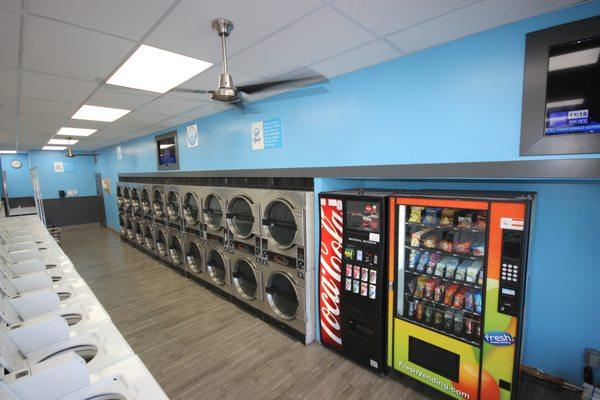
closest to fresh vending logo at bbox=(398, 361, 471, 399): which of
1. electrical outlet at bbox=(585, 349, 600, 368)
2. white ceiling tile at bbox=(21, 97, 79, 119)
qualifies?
electrical outlet at bbox=(585, 349, 600, 368)

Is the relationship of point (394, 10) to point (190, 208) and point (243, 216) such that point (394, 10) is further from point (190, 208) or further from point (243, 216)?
point (190, 208)

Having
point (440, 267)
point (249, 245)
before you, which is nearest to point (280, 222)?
point (249, 245)

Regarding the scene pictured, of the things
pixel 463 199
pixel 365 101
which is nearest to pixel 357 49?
pixel 365 101

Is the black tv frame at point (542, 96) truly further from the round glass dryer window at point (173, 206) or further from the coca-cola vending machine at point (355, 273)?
the round glass dryer window at point (173, 206)

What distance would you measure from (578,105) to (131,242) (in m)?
9.11

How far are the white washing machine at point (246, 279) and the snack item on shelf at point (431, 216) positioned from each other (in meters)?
2.19

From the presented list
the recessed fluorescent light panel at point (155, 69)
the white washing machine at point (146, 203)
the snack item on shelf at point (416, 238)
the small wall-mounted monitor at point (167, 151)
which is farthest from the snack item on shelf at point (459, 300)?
the white washing machine at point (146, 203)

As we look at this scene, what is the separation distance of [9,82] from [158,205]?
3.69 metres

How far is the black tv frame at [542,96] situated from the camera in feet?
5.42

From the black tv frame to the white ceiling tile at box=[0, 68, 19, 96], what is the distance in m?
4.04

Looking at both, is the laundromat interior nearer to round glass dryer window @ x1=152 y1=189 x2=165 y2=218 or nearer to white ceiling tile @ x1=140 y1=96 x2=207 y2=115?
white ceiling tile @ x1=140 y1=96 x2=207 y2=115

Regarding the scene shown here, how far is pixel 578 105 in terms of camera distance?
1.71 metres

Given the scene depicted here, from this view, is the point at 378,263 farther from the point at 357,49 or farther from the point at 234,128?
the point at 234,128

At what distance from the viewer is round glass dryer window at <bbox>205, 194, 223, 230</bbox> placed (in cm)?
447
